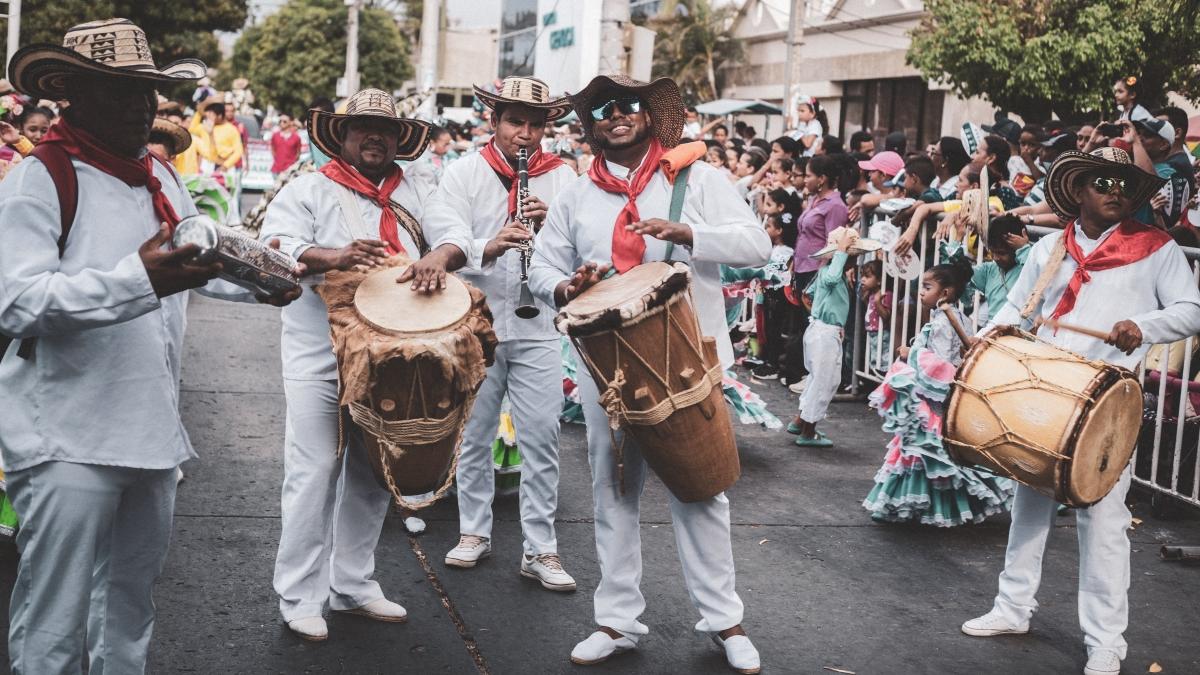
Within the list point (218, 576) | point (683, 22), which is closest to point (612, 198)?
point (218, 576)

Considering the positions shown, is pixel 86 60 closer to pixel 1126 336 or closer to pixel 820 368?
pixel 1126 336

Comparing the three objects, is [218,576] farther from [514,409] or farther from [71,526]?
[71,526]

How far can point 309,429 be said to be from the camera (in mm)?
4906

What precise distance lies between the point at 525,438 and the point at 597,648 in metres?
1.31

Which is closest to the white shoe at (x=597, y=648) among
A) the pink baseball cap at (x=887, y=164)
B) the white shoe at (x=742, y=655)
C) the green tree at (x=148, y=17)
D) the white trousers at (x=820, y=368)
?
the white shoe at (x=742, y=655)

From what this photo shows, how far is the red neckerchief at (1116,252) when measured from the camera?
507cm

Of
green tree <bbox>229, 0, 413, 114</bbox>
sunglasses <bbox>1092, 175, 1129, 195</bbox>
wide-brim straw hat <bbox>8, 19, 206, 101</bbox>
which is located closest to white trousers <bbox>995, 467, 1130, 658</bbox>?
sunglasses <bbox>1092, 175, 1129, 195</bbox>

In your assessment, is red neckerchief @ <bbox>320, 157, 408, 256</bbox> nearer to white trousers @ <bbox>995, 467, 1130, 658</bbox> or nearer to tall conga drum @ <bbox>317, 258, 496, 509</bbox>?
tall conga drum @ <bbox>317, 258, 496, 509</bbox>

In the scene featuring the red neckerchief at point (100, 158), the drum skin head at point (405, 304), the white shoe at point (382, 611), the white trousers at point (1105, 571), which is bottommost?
the white shoe at point (382, 611)

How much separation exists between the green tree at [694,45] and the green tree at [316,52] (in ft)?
52.3

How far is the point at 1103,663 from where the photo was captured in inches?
191

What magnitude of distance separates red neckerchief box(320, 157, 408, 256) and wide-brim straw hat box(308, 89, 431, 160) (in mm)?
88

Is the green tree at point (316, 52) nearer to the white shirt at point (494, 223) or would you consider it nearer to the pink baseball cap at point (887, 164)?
the pink baseball cap at point (887, 164)

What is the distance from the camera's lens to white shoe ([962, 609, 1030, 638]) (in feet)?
17.1
